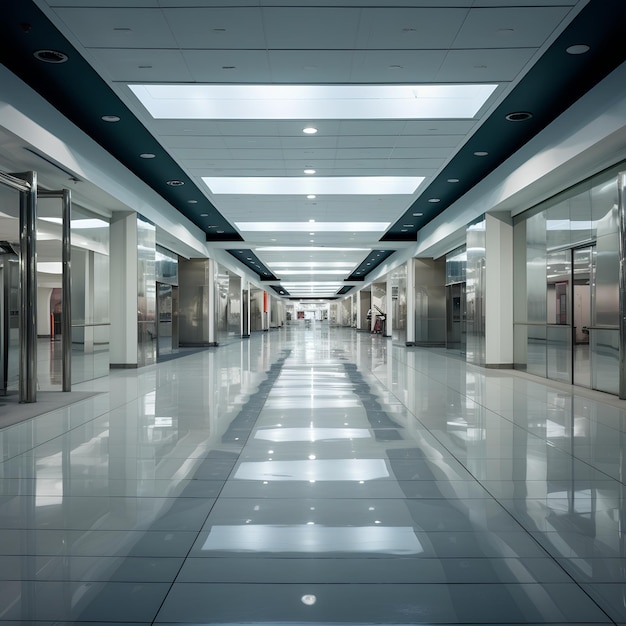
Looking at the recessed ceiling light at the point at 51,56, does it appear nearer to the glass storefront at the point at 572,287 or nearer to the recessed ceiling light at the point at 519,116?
the recessed ceiling light at the point at 519,116

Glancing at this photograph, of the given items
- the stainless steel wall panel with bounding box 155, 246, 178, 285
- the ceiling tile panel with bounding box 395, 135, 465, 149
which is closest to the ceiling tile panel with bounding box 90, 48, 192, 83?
the ceiling tile panel with bounding box 395, 135, 465, 149

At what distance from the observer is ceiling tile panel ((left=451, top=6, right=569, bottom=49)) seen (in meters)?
7.59

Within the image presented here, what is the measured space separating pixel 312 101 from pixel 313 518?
8.75 metres

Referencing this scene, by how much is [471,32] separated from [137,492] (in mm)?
6968

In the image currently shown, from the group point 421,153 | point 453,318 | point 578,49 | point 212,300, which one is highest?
point 578,49

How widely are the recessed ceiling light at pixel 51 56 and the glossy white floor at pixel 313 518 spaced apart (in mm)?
5229

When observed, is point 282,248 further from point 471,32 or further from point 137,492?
point 137,492

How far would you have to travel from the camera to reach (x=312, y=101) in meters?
11.3

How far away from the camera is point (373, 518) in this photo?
4.32 m

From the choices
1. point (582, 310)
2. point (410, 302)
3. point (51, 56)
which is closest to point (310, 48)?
point (51, 56)

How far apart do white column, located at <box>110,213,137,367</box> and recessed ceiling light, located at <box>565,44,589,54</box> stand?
38.8 feet

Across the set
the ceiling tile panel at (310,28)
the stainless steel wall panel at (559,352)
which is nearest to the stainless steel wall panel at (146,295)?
the ceiling tile panel at (310,28)

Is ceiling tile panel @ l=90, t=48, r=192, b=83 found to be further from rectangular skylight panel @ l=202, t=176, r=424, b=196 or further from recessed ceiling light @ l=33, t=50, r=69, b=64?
rectangular skylight panel @ l=202, t=176, r=424, b=196

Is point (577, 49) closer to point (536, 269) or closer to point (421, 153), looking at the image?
point (421, 153)
